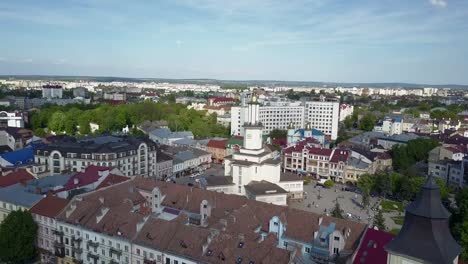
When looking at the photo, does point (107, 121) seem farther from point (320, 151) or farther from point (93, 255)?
point (93, 255)

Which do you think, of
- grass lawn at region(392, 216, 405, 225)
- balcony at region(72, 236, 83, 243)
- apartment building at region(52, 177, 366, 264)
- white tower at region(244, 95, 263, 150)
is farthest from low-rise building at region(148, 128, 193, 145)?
balcony at region(72, 236, 83, 243)

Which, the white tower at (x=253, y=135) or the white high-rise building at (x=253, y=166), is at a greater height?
the white tower at (x=253, y=135)

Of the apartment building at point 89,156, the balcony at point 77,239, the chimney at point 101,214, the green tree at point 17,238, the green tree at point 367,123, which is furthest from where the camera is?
the green tree at point 367,123

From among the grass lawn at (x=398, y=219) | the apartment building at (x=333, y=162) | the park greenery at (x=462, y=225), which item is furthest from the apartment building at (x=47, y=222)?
the apartment building at (x=333, y=162)

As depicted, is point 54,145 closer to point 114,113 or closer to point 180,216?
point 180,216

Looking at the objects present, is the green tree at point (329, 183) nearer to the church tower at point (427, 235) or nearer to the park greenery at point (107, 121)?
the park greenery at point (107, 121)
